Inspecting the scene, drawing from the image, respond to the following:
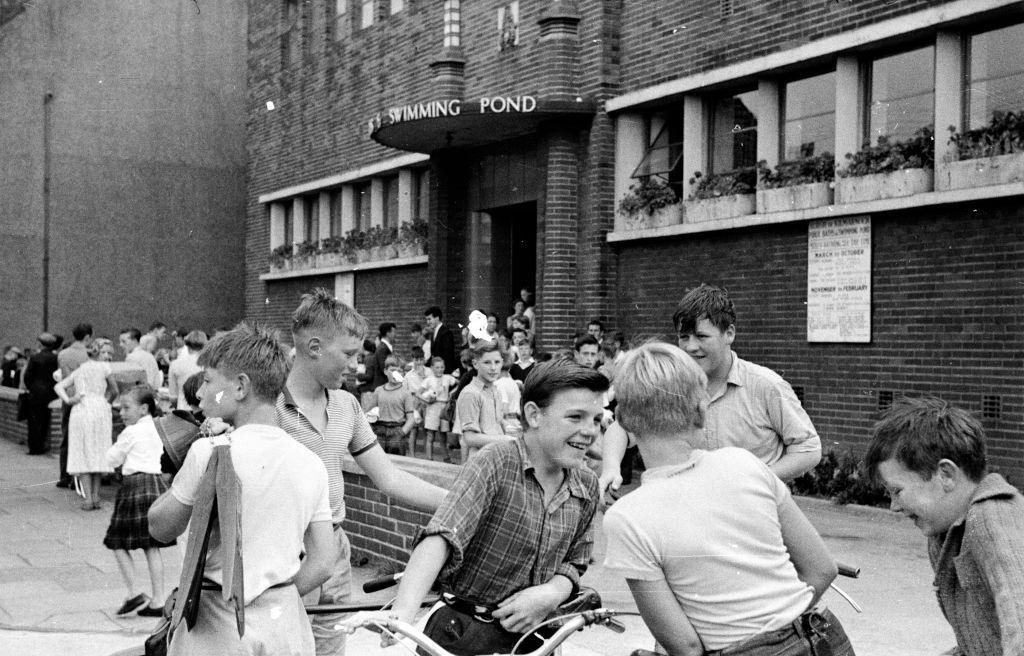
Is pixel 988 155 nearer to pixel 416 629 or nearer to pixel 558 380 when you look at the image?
pixel 558 380

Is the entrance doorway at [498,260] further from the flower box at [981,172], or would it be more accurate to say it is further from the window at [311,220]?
the flower box at [981,172]

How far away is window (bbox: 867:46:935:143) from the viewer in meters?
13.8

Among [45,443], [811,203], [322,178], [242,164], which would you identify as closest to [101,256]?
[242,164]

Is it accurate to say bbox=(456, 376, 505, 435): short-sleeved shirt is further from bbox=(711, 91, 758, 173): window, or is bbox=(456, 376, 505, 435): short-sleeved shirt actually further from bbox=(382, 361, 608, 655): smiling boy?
bbox=(382, 361, 608, 655): smiling boy

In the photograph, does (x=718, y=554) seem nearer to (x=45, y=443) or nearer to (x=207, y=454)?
(x=207, y=454)

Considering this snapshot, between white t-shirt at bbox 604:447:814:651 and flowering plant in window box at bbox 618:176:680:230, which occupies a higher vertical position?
flowering plant in window box at bbox 618:176:680:230

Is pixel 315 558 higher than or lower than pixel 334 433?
lower

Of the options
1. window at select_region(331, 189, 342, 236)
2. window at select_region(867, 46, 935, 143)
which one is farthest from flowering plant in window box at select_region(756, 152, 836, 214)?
window at select_region(331, 189, 342, 236)

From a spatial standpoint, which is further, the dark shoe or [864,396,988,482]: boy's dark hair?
the dark shoe

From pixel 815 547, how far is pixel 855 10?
12130 millimetres

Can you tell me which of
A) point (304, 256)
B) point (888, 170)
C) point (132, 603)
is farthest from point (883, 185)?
point (304, 256)

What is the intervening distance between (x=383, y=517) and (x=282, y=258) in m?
20.4

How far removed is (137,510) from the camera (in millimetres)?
8531

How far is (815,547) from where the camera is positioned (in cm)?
320
